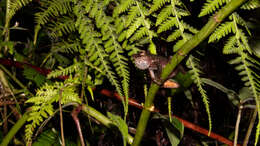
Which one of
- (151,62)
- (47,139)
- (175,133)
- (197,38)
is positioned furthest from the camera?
(47,139)

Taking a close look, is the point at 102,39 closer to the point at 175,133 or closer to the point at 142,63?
the point at 142,63

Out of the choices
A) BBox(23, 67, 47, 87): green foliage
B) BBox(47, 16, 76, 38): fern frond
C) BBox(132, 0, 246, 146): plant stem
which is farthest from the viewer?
BBox(23, 67, 47, 87): green foliage

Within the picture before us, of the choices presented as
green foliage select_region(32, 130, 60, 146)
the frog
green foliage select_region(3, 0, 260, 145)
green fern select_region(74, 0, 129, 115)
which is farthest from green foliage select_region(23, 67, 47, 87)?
the frog

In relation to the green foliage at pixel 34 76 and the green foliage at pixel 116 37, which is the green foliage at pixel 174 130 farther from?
the green foliage at pixel 34 76

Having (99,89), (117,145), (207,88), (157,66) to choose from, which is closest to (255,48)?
(157,66)

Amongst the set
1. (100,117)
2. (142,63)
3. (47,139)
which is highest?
(142,63)

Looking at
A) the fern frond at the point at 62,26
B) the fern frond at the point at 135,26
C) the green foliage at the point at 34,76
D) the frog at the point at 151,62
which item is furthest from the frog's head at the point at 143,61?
the green foliage at the point at 34,76

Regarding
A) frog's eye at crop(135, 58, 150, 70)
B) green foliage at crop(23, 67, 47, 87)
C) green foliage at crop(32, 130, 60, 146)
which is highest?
frog's eye at crop(135, 58, 150, 70)

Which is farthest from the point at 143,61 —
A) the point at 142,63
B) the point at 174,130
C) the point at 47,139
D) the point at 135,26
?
the point at 47,139

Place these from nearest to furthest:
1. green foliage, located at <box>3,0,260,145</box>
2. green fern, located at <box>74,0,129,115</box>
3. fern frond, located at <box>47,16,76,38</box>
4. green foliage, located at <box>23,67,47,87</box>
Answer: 1. green foliage, located at <box>3,0,260,145</box>
2. green fern, located at <box>74,0,129,115</box>
3. fern frond, located at <box>47,16,76,38</box>
4. green foliage, located at <box>23,67,47,87</box>

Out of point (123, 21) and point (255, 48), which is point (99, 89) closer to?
point (123, 21)

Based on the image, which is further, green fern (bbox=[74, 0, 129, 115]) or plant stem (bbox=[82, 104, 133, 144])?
plant stem (bbox=[82, 104, 133, 144])

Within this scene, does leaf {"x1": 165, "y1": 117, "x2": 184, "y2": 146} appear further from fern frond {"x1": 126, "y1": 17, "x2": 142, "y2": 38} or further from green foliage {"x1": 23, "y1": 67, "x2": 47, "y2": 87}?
green foliage {"x1": 23, "y1": 67, "x2": 47, "y2": 87}

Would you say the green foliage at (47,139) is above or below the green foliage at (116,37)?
below
